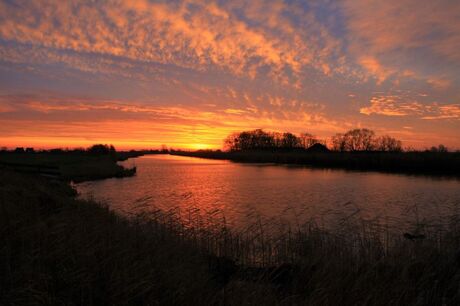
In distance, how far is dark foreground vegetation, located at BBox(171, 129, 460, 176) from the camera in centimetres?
4984

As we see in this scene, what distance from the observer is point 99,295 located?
5.48 meters

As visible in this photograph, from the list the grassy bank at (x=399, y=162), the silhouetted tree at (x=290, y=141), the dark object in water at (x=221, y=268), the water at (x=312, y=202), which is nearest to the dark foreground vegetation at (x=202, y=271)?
the dark object in water at (x=221, y=268)

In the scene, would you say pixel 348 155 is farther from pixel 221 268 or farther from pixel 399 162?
pixel 221 268

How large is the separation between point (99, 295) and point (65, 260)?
4.53 feet

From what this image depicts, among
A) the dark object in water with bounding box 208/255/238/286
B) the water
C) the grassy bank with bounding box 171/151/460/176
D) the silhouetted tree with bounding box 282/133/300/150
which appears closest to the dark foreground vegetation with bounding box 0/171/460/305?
the dark object in water with bounding box 208/255/238/286

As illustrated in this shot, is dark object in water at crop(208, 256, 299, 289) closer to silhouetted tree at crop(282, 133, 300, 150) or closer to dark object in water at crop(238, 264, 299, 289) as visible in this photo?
dark object in water at crop(238, 264, 299, 289)

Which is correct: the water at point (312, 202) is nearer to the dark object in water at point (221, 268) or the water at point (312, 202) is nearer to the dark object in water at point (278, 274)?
the dark object in water at point (221, 268)

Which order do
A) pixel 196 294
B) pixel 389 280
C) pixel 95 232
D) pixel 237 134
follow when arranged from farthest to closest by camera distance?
pixel 237 134, pixel 95 232, pixel 389 280, pixel 196 294

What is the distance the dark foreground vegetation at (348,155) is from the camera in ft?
164

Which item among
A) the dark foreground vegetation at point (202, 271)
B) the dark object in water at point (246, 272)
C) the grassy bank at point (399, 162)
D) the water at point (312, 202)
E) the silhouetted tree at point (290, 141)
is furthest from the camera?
the silhouetted tree at point (290, 141)

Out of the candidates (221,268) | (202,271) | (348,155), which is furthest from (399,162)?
(202,271)

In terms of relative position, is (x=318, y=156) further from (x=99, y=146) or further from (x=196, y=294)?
(x=99, y=146)

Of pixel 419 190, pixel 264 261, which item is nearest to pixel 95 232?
pixel 264 261

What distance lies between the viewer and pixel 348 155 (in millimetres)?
71250
